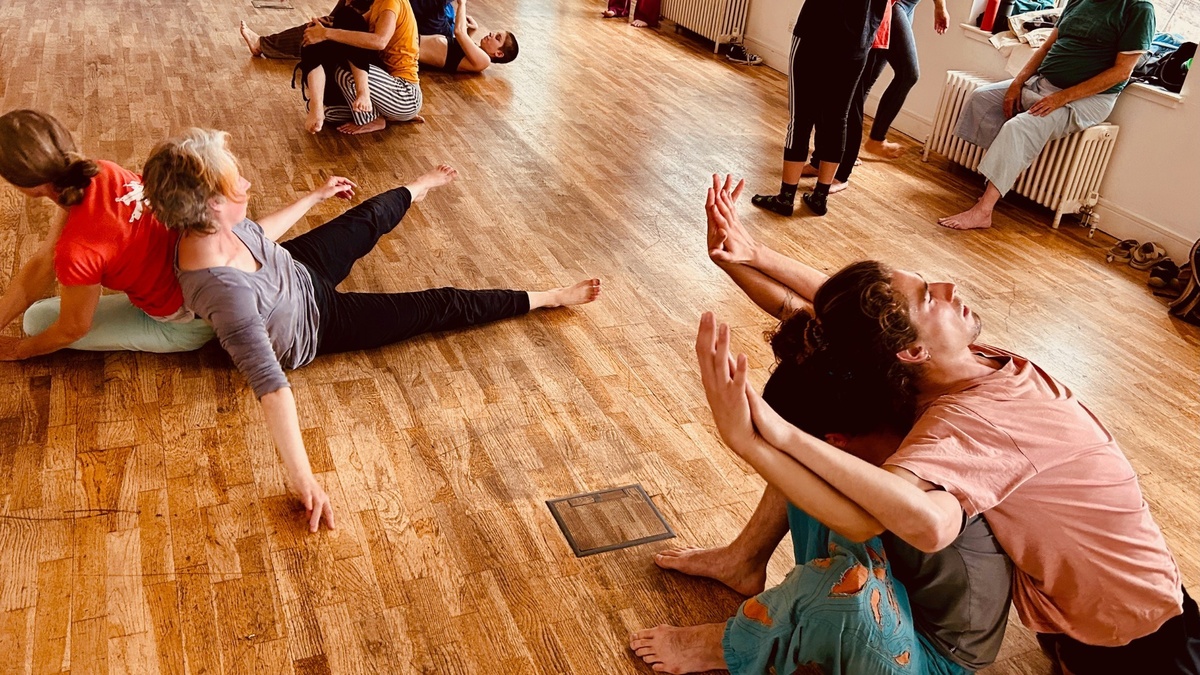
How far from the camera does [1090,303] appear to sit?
3.70 meters

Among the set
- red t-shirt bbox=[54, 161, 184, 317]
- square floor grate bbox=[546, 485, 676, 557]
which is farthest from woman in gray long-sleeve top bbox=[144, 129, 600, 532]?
square floor grate bbox=[546, 485, 676, 557]

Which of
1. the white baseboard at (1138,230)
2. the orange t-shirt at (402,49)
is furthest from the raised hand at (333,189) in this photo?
the white baseboard at (1138,230)

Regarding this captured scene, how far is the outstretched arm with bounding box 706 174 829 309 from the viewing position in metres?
1.99

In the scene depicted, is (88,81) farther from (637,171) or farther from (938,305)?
(938,305)

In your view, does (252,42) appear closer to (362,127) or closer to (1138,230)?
(362,127)

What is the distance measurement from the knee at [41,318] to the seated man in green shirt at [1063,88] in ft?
11.0

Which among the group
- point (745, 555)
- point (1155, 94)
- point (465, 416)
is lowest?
point (465, 416)

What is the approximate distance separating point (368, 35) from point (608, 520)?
10.2 feet

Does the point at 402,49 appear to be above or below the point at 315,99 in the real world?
above

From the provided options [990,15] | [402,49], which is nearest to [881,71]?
[990,15]

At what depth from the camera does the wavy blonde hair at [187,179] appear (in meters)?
2.11

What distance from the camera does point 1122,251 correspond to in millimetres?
4227

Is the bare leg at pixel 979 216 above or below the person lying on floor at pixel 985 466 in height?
below

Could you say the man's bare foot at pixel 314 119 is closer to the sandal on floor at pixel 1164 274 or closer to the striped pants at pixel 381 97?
the striped pants at pixel 381 97
